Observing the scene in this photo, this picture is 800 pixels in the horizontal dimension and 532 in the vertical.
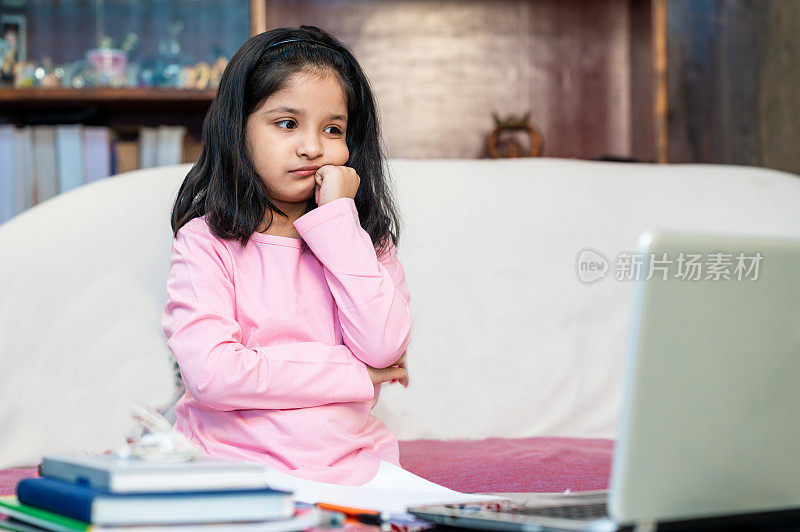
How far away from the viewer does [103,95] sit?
256cm

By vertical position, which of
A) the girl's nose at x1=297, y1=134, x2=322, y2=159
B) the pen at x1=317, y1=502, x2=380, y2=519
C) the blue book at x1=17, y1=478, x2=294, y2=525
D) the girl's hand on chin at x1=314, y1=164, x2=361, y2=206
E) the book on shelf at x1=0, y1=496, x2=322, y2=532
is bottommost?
the pen at x1=317, y1=502, x2=380, y2=519

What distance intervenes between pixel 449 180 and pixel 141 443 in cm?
113

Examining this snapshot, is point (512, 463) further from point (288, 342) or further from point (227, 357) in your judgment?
point (227, 357)

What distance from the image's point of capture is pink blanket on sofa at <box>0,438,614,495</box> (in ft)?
3.93

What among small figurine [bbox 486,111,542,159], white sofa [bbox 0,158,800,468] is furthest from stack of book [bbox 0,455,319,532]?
small figurine [bbox 486,111,542,159]

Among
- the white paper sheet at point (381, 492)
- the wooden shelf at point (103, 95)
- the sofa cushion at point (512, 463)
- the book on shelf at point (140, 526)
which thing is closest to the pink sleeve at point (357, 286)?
the white paper sheet at point (381, 492)

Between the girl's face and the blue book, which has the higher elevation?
the girl's face

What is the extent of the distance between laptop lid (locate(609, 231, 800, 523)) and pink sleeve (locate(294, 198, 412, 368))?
1.61 feet

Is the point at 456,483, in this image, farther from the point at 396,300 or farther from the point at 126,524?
the point at 126,524

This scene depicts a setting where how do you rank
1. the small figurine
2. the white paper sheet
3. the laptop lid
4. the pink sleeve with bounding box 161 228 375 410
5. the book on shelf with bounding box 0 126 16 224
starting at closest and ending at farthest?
the laptop lid
the white paper sheet
the pink sleeve with bounding box 161 228 375 410
the book on shelf with bounding box 0 126 16 224
the small figurine

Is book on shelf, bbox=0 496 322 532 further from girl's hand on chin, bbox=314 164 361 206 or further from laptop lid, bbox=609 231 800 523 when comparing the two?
girl's hand on chin, bbox=314 164 361 206

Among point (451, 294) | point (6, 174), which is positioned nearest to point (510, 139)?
point (451, 294)

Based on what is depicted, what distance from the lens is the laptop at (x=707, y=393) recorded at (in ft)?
1.95

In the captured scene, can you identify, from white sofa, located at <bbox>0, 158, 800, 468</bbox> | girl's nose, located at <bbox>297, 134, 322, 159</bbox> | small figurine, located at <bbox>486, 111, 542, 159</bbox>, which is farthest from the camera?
small figurine, located at <bbox>486, 111, 542, 159</bbox>
